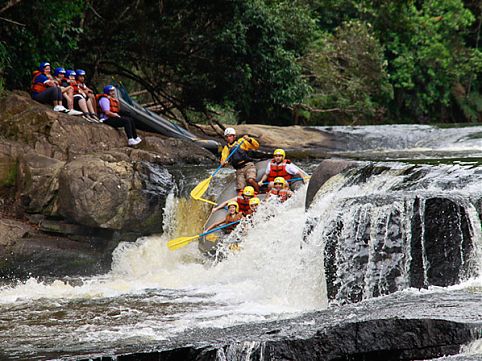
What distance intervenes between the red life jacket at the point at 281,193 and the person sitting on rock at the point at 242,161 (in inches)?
23.8

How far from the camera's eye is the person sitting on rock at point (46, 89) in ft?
44.8

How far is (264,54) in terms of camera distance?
17.6 meters

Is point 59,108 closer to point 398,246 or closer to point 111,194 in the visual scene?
point 111,194

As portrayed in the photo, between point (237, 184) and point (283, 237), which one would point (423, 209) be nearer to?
point (283, 237)

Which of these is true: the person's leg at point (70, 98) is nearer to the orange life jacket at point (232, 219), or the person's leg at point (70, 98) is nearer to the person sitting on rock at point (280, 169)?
the person sitting on rock at point (280, 169)

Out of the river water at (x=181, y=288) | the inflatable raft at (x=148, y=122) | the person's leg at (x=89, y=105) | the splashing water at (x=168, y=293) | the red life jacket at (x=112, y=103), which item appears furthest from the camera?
the inflatable raft at (x=148, y=122)

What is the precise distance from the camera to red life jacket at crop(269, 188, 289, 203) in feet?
37.9

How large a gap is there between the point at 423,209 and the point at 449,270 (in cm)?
74

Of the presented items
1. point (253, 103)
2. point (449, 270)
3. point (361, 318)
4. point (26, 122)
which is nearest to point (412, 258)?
point (449, 270)

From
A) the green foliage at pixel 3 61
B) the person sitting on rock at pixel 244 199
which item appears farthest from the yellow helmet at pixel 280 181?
the green foliage at pixel 3 61

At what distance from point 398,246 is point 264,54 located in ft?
32.8

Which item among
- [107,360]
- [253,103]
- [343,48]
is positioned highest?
[343,48]

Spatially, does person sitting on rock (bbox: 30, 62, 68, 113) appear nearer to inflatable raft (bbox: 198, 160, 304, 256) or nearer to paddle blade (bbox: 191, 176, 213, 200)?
paddle blade (bbox: 191, 176, 213, 200)

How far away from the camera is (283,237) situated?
1084 cm
